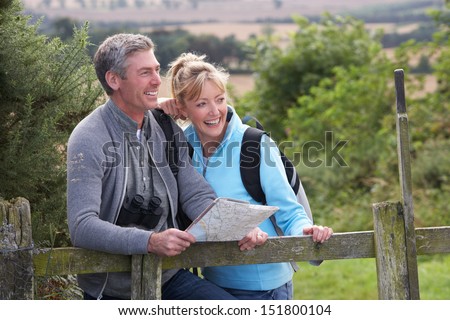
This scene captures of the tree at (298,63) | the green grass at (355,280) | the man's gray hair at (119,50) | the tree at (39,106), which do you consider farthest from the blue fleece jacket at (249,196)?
the tree at (298,63)

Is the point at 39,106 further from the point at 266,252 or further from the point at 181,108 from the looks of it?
the point at 266,252

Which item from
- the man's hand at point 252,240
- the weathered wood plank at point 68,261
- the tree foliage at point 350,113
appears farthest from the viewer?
the tree foliage at point 350,113

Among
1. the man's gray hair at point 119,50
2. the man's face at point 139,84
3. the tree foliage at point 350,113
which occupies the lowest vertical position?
the tree foliage at point 350,113

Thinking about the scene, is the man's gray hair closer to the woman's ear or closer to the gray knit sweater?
the gray knit sweater

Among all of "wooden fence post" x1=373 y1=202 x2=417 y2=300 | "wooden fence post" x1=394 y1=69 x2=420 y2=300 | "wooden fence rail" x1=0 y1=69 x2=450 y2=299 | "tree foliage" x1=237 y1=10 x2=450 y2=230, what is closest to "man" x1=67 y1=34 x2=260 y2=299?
"wooden fence rail" x1=0 y1=69 x2=450 y2=299

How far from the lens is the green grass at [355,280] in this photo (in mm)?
8336

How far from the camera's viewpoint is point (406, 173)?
3.75m

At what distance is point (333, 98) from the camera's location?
1451 cm

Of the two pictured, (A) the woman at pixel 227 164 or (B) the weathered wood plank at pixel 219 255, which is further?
(A) the woman at pixel 227 164

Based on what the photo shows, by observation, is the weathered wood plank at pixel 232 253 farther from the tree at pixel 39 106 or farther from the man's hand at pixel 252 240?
the tree at pixel 39 106

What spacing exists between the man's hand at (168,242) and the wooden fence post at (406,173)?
1.07 metres

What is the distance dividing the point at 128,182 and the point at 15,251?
0.61 metres

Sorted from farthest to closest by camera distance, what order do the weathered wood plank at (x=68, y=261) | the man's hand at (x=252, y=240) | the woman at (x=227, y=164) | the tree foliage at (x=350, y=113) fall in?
the tree foliage at (x=350, y=113), the woman at (x=227, y=164), the man's hand at (x=252, y=240), the weathered wood plank at (x=68, y=261)

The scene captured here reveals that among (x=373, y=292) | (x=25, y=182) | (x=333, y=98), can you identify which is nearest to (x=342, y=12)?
(x=333, y=98)
